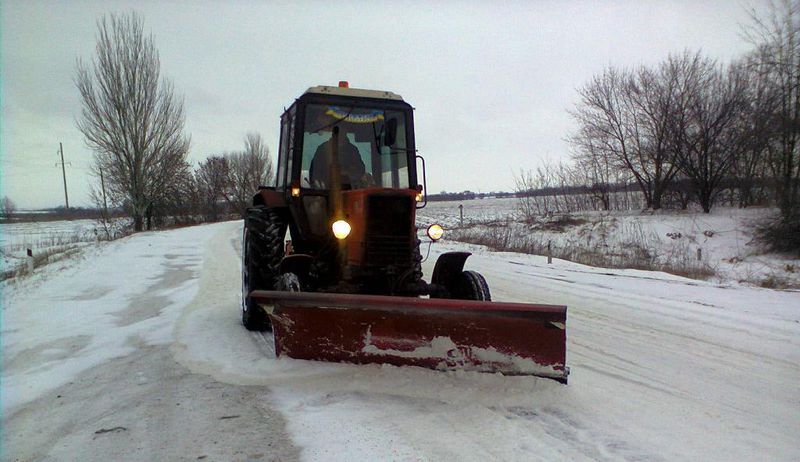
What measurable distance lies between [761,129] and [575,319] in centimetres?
1658

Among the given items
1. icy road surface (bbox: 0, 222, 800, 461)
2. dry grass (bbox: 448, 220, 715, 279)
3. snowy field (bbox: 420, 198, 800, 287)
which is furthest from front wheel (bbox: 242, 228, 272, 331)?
snowy field (bbox: 420, 198, 800, 287)

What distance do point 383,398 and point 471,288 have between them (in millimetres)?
1720

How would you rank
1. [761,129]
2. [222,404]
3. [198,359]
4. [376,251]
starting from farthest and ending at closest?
[761,129], [376,251], [198,359], [222,404]

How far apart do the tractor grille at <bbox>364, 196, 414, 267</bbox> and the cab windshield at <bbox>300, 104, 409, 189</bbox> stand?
0.67 m

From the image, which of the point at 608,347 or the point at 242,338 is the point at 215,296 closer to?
the point at 242,338

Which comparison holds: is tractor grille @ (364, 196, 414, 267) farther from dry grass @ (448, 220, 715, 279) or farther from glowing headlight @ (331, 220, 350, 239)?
dry grass @ (448, 220, 715, 279)

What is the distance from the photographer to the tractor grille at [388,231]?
439 cm

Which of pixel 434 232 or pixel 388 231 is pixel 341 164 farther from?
pixel 434 232

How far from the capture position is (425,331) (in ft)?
11.1

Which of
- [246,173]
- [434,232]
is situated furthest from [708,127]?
[246,173]

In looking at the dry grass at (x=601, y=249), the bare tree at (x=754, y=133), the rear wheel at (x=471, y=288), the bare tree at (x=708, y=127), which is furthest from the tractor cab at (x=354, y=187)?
the bare tree at (x=708, y=127)

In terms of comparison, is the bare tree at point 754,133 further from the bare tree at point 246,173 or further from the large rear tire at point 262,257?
the bare tree at point 246,173

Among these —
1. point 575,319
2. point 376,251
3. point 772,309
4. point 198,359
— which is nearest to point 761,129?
point 772,309

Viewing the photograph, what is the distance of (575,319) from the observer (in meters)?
5.66
